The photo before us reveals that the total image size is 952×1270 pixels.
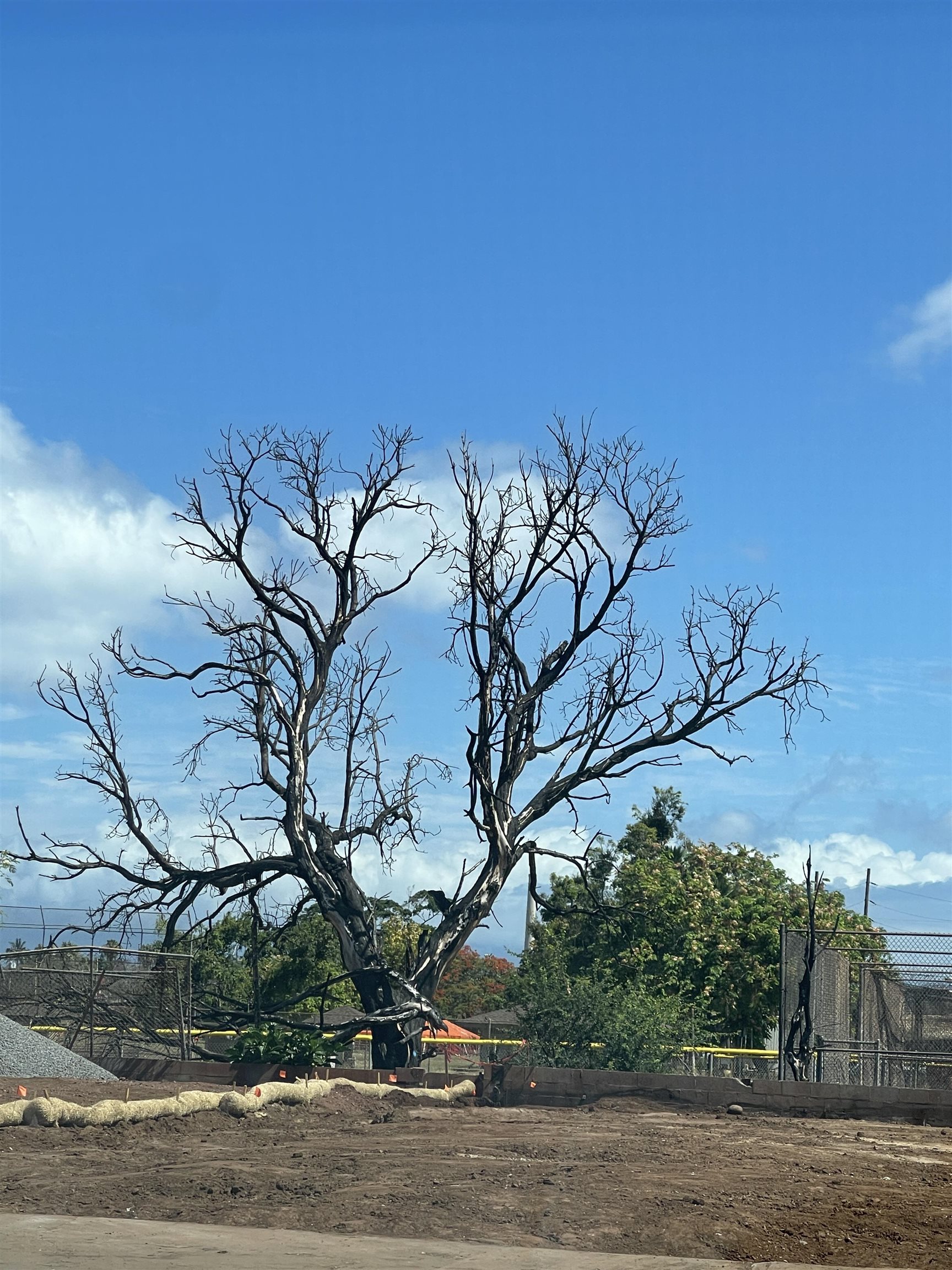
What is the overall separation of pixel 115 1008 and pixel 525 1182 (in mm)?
15156

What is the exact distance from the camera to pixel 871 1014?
23188 mm

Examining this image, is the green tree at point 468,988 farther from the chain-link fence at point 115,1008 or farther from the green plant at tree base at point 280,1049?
the green plant at tree base at point 280,1049

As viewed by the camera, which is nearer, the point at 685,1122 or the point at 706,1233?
the point at 706,1233

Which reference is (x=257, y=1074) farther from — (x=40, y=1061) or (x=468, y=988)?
(x=468, y=988)

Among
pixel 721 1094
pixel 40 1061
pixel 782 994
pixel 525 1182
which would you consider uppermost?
pixel 782 994

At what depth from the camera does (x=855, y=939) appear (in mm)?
34781

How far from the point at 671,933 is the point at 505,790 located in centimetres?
1313

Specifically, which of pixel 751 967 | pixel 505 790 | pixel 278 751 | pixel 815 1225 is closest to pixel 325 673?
pixel 278 751

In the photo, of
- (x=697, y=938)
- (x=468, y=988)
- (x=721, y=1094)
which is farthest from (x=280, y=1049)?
(x=468, y=988)

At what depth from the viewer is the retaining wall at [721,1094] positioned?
18.1 metres

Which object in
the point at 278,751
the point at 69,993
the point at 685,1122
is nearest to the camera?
the point at 685,1122

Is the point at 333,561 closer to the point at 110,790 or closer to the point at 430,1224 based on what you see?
the point at 110,790

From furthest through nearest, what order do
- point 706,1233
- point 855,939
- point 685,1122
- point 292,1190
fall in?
point 855,939 → point 685,1122 → point 292,1190 → point 706,1233

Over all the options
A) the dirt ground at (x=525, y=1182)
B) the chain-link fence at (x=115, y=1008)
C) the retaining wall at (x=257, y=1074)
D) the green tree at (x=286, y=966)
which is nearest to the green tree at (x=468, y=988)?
the green tree at (x=286, y=966)
